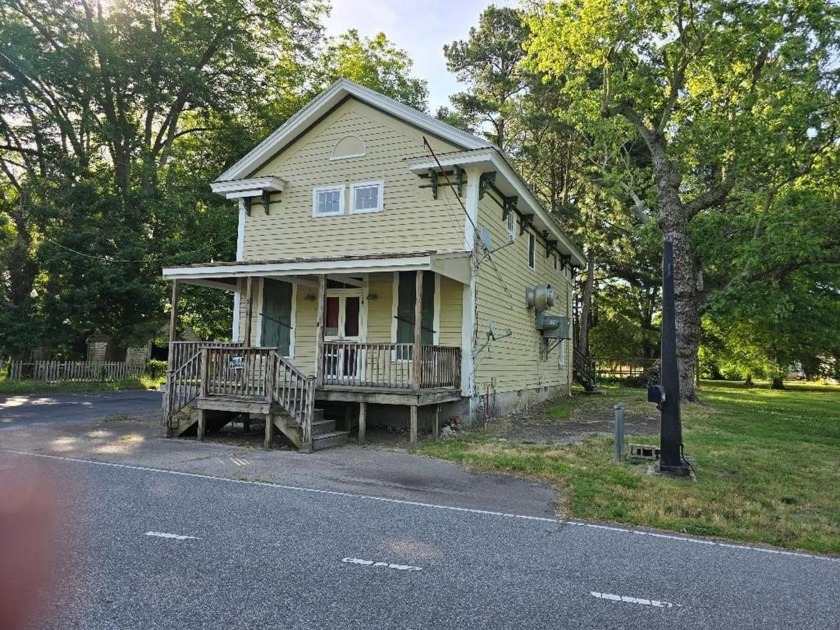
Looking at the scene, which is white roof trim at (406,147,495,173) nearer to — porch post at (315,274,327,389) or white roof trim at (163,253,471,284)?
white roof trim at (163,253,471,284)

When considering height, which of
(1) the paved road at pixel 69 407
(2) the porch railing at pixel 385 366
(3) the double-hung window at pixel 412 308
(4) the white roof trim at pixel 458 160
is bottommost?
(1) the paved road at pixel 69 407

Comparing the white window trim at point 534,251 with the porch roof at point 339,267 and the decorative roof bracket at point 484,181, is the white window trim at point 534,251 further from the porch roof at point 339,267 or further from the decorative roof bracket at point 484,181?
the porch roof at point 339,267

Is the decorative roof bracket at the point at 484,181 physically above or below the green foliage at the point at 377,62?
below

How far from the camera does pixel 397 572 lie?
4109mm

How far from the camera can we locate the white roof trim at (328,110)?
12.1 metres

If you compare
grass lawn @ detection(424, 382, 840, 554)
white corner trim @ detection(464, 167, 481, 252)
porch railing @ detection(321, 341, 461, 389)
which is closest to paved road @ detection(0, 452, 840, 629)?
grass lawn @ detection(424, 382, 840, 554)

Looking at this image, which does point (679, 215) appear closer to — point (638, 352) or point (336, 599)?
point (336, 599)

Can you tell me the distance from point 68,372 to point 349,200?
15441mm

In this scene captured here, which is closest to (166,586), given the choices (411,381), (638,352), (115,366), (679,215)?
(411,381)

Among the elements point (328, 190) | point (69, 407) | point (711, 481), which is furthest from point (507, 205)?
point (69, 407)

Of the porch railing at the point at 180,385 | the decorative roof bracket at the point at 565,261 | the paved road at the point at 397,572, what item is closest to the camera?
the paved road at the point at 397,572

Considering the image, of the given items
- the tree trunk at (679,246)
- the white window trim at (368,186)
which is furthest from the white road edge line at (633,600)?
the tree trunk at (679,246)

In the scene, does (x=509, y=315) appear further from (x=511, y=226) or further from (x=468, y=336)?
(x=468, y=336)

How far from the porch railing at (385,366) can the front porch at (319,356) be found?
0.9 inches
